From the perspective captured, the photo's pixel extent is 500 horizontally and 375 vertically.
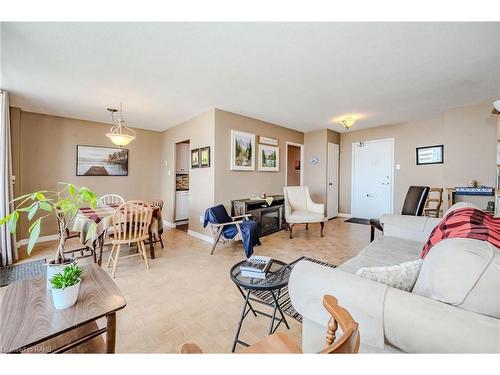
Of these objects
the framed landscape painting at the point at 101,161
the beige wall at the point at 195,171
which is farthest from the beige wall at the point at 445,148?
the framed landscape painting at the point at 101,161

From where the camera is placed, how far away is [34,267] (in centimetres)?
283

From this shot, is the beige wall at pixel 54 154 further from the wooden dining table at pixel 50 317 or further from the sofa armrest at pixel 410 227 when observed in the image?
the sofa armrest at pixel 410 227

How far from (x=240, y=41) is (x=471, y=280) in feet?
7.01

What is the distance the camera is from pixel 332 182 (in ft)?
18.9

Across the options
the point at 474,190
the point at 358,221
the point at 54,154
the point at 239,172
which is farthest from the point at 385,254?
the point at 54,154

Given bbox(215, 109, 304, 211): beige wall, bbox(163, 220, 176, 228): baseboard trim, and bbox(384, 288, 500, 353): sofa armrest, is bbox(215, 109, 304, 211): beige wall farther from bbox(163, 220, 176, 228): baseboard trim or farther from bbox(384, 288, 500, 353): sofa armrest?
bbox(384, 288, 500, 353): sofa armrest

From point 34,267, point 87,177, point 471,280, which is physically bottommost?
point 34,267

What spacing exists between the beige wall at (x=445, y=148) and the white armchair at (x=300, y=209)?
190 cm

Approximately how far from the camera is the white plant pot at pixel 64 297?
105cm

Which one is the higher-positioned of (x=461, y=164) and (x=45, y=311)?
(x=461, y=164)

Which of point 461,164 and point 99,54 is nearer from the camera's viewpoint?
point 99,54
